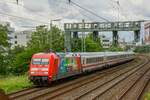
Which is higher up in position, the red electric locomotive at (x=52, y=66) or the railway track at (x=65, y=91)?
the red electric locomotive at (x=52, y=66)

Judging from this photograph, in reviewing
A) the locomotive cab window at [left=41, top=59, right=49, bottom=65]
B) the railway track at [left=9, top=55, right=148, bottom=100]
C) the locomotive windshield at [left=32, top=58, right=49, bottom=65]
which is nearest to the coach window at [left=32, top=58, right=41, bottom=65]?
the locomotive windshield at [left=32, top=58, right=49, bottom=65]

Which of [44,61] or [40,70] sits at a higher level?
[44,61]

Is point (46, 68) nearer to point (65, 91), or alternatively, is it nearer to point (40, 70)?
point (40, 70)

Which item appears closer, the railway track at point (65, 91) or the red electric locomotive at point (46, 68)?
the railway track at point (65, 91)

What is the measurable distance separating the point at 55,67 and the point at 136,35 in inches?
2294

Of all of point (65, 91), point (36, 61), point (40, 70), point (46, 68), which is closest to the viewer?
point (65, 91)

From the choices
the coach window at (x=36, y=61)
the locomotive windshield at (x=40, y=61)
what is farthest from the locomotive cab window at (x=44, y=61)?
the coach window at (x=36, y=61)

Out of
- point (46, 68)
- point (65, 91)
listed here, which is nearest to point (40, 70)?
point (46, 68)

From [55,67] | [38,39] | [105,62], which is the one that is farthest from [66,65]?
[38,39]

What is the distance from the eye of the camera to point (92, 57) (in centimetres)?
4372

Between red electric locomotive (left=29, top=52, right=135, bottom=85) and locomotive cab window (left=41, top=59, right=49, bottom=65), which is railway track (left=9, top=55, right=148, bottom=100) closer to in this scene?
red electric locomotive (left=29, top=52, right=135, bottom=85)

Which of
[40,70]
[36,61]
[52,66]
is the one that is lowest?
[40,70]

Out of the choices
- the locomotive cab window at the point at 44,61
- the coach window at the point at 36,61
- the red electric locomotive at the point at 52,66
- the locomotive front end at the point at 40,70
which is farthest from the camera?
the coach window at the point at 36,61

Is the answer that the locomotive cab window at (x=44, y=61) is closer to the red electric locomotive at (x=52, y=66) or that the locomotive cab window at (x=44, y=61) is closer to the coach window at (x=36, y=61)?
the red electric locomotive at (x=52, y=66)
